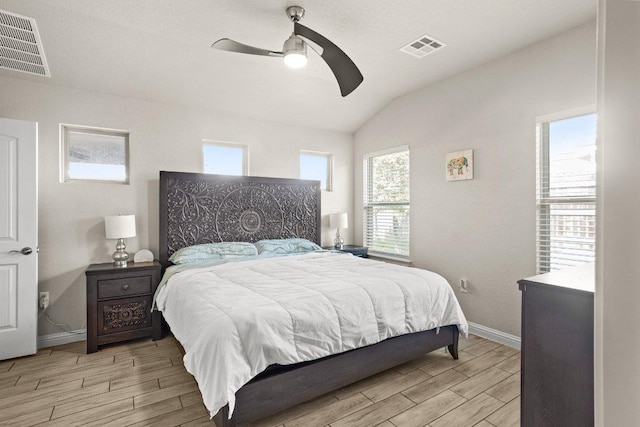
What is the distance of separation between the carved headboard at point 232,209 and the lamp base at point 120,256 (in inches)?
14.8

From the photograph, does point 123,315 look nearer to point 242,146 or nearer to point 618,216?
point 242,146

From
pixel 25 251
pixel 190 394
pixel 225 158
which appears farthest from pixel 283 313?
pixel 225 158

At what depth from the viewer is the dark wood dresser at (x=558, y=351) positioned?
1.18 meters

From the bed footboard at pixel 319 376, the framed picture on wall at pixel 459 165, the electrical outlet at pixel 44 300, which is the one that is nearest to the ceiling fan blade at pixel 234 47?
the bed footboard at pixel 319 376

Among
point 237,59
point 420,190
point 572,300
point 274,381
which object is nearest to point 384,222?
point 420,190

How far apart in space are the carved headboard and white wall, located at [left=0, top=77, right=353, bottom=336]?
17 centimetres

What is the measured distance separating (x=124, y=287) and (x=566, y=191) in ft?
13.5

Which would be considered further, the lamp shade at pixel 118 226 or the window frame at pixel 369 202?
the window frame at pixel 369 202

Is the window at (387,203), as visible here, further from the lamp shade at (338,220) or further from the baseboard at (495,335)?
the baseboard at (495,335)

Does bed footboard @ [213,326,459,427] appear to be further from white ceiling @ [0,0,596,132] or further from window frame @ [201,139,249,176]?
window frame @ [201,139,249,176]

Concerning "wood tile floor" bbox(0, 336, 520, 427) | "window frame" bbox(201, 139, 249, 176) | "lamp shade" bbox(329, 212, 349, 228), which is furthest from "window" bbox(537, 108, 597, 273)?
"window frame" bbox(201, 139, 249, 176)

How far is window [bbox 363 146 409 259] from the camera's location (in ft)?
14.3

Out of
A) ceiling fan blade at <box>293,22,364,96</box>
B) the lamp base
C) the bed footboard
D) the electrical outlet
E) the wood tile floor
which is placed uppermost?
ceiling fan blade at <box>293,22,364,96</box>

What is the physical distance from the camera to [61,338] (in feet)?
10.5
